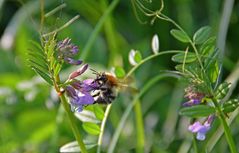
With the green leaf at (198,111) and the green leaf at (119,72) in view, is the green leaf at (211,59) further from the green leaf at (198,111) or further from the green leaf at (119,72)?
the green leaf at (119,72)

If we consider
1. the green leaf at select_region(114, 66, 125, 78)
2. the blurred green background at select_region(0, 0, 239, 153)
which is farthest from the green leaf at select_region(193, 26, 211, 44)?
the blurred green background at select_region(0, 0, 239, 153)

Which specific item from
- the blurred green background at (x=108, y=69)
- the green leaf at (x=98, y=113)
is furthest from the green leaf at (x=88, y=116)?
the blurred green background at (x=108, y=69)

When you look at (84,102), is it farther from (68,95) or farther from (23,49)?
(23,49)

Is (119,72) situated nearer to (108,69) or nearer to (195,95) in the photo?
(195,95)

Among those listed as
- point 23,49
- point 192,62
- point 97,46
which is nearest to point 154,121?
point 97,46

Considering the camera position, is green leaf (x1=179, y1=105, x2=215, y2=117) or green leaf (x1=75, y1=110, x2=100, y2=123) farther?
green leaf (x1=75, y1=110, x2=100, y2=123)

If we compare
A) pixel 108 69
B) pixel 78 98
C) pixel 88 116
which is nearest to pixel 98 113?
pixel 88 116

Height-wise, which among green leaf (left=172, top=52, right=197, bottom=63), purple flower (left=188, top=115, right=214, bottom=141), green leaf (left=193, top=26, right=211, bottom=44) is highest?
green leaf (left=193, top=26, right=211, bottom=44)

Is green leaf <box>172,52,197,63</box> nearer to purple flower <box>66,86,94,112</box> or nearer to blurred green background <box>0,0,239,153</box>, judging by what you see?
purple flower <box>66,86,94,112</box>
